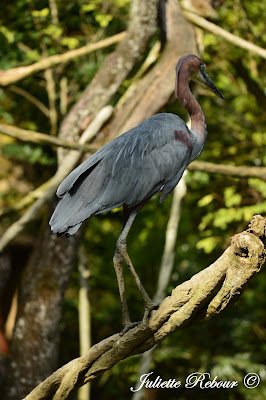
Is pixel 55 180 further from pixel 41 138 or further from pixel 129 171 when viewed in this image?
pixel 129 171

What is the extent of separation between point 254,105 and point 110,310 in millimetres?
2958

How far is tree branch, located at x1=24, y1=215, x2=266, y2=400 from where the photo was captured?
87.1 inches

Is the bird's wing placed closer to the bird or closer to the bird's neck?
the bird

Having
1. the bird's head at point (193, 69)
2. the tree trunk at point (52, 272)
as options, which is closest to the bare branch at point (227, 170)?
the tree trunk at point (52, 272)

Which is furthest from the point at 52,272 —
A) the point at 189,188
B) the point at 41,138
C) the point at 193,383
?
the point at 189,188

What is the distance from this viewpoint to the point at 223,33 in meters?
5.11

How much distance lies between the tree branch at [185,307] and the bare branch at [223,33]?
306 cm

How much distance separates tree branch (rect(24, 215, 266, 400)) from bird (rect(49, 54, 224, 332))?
0.62 ft

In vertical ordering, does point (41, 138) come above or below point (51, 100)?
above

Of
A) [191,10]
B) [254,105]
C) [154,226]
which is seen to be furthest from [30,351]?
[254,105]

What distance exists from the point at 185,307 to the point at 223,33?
3280mm
